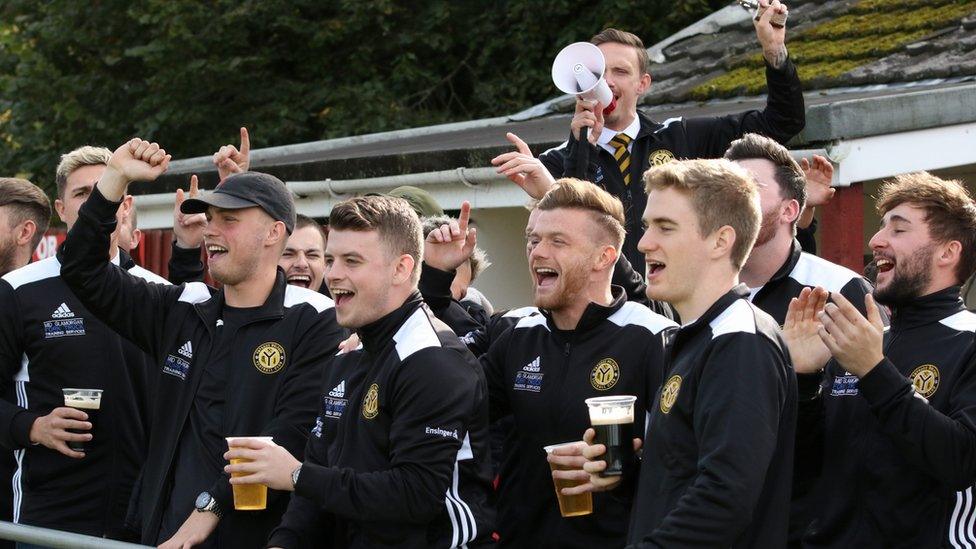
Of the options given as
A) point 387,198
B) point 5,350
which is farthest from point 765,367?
point 5,350

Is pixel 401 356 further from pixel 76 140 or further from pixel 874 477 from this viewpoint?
pixel 76 140

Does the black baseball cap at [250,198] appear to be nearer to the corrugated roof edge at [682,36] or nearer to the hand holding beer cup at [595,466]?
the hand holding beer cup at [595,466]

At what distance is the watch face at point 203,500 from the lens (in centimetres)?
522

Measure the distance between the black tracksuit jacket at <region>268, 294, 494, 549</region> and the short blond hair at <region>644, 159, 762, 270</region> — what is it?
1.15m

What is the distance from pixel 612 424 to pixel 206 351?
1961mm

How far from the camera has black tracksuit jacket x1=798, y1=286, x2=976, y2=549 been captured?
13.6 ft

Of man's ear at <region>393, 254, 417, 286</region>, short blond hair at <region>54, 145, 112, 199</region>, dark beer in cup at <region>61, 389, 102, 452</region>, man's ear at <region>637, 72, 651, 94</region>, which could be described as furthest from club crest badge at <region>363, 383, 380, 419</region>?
short blond hair at <region>54, 145, 112, 199</region>

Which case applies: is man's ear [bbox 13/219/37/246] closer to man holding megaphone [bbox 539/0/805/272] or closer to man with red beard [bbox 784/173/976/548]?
man holding megaphone [bbox 539/0/805/272]

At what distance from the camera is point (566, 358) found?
4.90 metres

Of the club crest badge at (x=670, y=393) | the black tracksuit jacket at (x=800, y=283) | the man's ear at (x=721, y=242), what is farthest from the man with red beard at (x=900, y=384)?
the club crest badge at (x=670, y=393)

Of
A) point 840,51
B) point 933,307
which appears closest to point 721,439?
point 933,307

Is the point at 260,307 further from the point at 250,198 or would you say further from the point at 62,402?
the point at 62,402

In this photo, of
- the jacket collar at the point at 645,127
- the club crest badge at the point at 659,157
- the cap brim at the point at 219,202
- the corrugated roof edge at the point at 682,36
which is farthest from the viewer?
the corrugated roof edge at the point at 682,36

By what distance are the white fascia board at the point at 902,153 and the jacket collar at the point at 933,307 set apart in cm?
194
